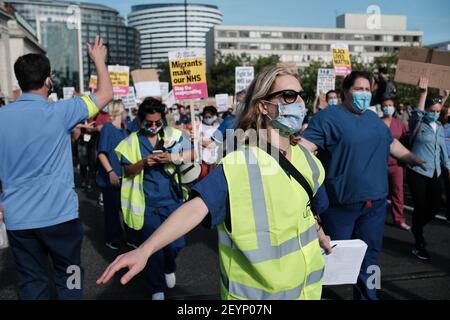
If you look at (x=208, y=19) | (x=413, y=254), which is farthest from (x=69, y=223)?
(x=208, y=19)

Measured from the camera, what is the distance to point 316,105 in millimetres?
10195

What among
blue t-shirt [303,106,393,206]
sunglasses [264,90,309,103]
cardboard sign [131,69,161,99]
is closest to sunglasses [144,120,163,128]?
blue t-shirt [303,106,393,206]

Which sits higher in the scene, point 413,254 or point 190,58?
point 190,58

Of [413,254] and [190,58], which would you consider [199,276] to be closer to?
[413,254]

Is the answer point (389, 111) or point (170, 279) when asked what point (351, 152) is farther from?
point (389, 111)

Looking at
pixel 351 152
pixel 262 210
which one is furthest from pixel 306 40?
pixel 262 210

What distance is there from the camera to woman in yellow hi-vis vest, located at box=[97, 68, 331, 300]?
6.49ft

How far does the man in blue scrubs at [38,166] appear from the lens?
3.16 m

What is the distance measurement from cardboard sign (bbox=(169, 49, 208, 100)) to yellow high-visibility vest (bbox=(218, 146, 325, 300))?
683 cm

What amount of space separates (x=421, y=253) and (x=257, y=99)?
4.11m

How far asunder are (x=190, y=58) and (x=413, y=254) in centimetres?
515

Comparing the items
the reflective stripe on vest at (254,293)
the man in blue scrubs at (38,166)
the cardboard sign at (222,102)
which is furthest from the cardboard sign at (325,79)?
the reflective stripe on vest at (254,293)

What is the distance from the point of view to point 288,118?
229 cm
